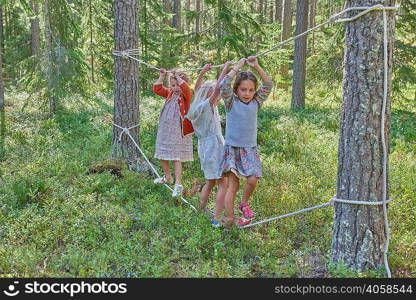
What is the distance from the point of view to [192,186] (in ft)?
23.1

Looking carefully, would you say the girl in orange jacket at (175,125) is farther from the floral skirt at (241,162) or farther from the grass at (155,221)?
the floral skirt at (241,162)

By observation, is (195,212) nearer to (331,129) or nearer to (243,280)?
(243,280)

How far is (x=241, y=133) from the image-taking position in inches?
201

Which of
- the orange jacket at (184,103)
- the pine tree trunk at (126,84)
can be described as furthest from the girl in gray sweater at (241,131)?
the pine tree trunk at (126,84)

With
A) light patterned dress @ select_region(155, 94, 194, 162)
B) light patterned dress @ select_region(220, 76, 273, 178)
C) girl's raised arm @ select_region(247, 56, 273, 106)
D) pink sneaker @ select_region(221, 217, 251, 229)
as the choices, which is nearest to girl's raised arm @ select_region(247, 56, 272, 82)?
girl's raised arm @ select_region(247, 56, 273, 106)

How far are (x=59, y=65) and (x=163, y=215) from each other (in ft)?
28.1

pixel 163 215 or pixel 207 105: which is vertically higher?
pixel 207 105

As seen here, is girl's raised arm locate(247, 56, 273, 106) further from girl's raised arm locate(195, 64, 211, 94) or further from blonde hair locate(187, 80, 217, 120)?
blonde hair locate(187, 80, 217, 120)

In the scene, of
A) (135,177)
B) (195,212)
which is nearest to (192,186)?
(135,177)

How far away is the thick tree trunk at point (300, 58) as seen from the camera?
1419cm

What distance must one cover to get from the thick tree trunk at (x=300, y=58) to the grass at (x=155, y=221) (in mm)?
5698

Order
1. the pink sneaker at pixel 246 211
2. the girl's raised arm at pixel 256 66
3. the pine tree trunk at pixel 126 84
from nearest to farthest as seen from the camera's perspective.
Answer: the girl's raised arm at pixel 256 66 < the pink sneaker at pixel 246 211 < the pine tree trunk at pixel 126 84

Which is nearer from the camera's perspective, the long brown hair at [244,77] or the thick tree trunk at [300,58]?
the long brown hair at [244,77]

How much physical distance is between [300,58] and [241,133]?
10.2 meters
